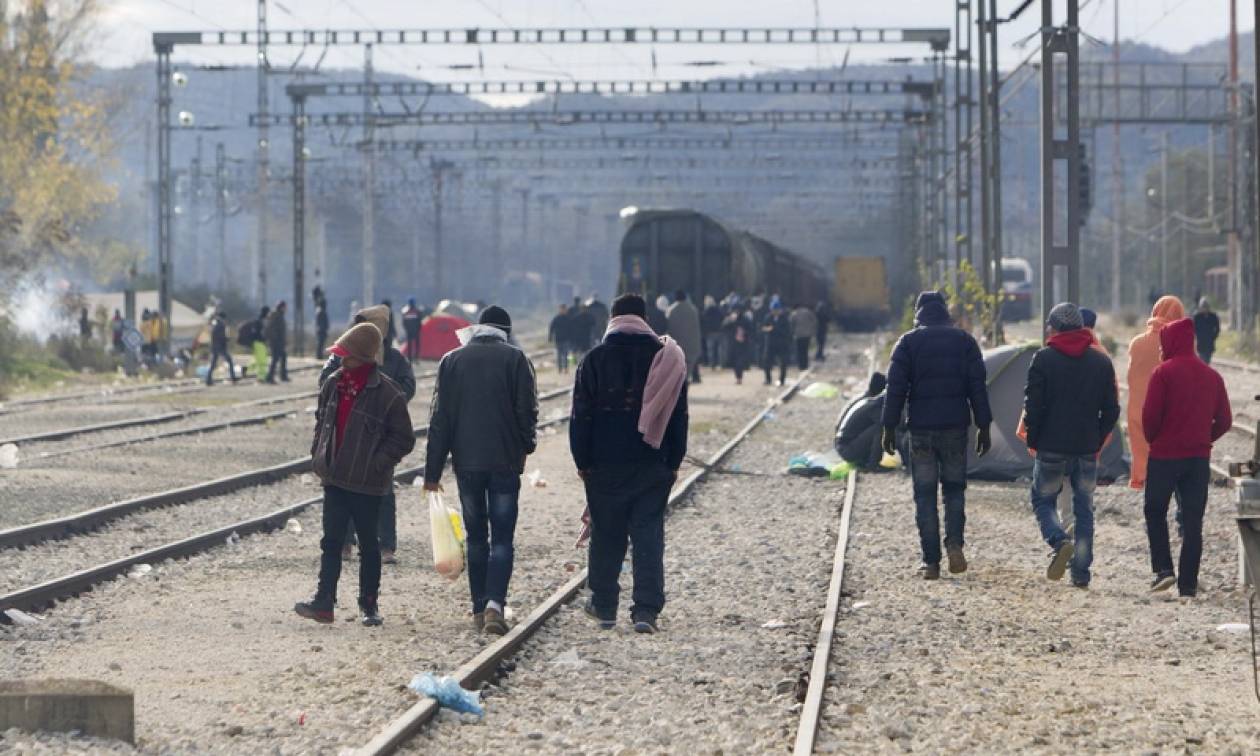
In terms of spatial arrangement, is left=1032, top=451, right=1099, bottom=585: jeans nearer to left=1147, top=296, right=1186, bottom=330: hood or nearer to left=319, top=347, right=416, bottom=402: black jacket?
left=1147, top=296, right=1186, bottom=330: hood

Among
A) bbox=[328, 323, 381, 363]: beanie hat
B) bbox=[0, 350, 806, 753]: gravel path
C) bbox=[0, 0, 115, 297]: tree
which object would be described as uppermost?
bbox=[0, 0, 115, 297]: tree

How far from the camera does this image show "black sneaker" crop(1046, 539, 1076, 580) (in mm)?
11734

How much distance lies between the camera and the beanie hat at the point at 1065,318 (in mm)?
11586

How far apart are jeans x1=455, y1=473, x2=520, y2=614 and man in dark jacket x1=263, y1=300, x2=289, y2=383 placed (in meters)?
24.1

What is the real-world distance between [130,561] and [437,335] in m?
36.8

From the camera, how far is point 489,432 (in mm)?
9891

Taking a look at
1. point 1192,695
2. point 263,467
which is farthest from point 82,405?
point 1192,695

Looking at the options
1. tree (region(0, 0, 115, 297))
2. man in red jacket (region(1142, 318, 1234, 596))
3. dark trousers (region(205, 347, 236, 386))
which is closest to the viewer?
man in red jacket (region(1142, 318, 1234, 596))

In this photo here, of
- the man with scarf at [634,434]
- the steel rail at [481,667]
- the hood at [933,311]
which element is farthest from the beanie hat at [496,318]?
the hood at [933,311]

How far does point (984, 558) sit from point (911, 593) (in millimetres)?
1895

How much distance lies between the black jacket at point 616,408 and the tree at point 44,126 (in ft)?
117

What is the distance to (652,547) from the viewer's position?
10055 mm

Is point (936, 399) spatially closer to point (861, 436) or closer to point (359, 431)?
point (359, 431)

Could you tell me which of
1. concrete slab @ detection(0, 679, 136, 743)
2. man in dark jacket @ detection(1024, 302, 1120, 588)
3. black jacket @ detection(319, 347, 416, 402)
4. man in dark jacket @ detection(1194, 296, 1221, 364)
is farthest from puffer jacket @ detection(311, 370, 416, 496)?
man in dark jacket @ detection(1194, 296, 1221, 364)
